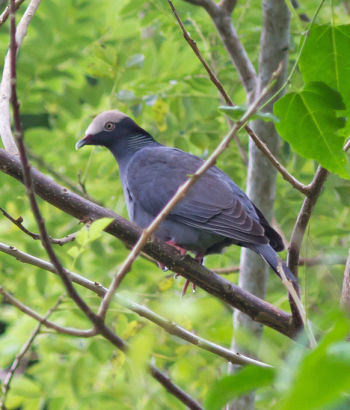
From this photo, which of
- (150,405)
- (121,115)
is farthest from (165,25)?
(150,405)

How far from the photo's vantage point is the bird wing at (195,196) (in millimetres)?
3211

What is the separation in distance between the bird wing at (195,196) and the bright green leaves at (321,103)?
4.21 feet

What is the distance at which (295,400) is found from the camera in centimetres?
66

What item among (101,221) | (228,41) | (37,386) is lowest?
(37,386)

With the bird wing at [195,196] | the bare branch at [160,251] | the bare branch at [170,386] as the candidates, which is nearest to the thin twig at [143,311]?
the bare branch at [170,386]

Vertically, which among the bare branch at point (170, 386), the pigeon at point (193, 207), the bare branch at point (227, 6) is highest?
the bare branch at point (227, 6)

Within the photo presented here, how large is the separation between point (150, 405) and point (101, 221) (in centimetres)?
47

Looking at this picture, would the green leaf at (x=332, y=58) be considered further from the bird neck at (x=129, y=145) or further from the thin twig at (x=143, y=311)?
the bird neck at (x=129, y=145)

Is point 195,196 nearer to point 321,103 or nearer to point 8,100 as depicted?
point 8,100

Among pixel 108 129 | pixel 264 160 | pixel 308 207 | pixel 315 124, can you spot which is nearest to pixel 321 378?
pixel 315 124

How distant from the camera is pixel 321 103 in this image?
1.82 m

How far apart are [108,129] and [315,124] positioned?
2.36m

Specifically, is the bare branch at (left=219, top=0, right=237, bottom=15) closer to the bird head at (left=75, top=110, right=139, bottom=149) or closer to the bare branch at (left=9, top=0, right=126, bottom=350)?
the bird head at (left=75, top=110, right=139, bottom=149)

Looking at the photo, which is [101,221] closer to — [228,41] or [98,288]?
[98,288]
